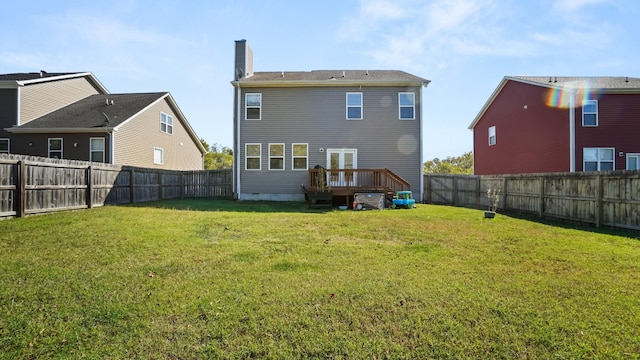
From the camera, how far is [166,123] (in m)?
20.5

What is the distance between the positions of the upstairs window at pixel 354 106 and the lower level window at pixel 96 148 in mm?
12701

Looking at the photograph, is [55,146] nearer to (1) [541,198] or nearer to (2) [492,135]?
(1) [541,198]

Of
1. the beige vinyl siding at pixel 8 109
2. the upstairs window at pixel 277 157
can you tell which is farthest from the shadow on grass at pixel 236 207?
the beige vinyl siding at pixel 8 109

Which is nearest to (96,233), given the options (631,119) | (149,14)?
(149,14)

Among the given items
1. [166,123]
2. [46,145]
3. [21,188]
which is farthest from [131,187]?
[166,123]

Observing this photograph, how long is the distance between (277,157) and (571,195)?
11.4 metres

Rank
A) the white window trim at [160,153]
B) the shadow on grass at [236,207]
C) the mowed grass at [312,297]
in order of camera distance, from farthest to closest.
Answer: the white window trim at [160,153] → the shadow on grass at [236,207] → the mowed grass at [312,297]

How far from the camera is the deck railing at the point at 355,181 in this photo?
1312 cm

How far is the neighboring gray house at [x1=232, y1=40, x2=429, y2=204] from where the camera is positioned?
1526 cm

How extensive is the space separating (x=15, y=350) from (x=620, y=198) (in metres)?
11.4

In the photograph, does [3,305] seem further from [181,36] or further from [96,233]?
[181,36]

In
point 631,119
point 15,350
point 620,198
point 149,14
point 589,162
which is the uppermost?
point 149,14

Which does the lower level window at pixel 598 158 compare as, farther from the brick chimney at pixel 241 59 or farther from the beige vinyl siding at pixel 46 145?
the beige vinyl siding at pixel 46 145

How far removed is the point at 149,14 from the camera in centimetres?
890
